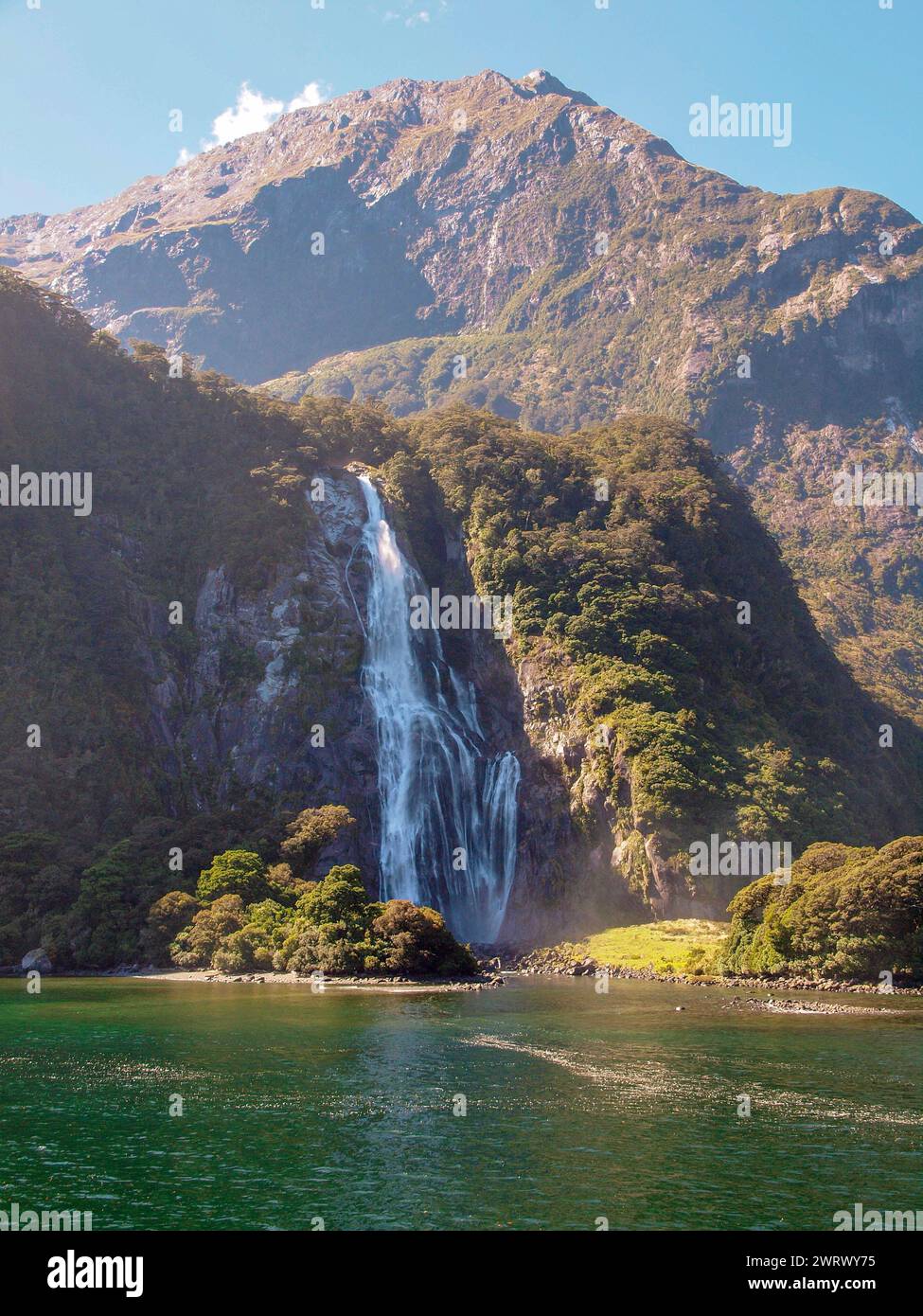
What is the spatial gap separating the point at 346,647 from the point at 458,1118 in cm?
6928

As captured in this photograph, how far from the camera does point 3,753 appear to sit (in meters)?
81.0

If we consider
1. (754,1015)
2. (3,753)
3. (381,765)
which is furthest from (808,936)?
(3,753)

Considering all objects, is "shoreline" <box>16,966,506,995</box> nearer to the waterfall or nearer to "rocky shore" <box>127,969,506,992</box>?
"rocky shore" <box>127,969,506,992</box>

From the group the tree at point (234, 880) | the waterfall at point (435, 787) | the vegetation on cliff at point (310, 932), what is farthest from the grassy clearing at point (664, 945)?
the tree at point (234, 880)

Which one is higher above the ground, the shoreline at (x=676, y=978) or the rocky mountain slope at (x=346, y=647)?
the rocky mountain slope at (x=346, y=647)

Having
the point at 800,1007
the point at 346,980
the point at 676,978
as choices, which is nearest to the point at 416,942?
the point at 346,980

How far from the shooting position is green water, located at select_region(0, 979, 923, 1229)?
68.0 ft

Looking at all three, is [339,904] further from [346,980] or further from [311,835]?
[311,835]

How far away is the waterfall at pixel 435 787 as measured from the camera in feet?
269

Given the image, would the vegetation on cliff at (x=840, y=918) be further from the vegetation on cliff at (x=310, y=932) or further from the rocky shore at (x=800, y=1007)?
the vegetation on cliff at (x=310, y=932)

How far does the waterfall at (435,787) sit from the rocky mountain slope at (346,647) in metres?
1.60

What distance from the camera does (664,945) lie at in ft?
227

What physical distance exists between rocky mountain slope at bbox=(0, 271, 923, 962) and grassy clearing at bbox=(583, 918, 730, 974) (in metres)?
2.41

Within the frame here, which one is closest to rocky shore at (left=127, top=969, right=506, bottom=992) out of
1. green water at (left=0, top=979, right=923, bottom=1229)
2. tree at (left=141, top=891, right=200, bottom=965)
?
tree at (left=141, top=891, right=200, bottom=965)
